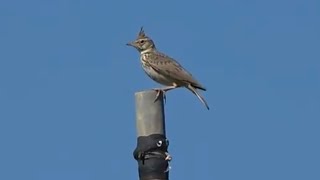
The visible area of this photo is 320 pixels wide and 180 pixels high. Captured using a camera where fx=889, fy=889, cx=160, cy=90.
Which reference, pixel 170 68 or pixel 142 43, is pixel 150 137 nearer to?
pixel 170 68

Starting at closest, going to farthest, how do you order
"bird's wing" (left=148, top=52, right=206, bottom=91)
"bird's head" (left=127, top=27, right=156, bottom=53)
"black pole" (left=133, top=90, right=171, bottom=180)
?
"black pole" (left=133, top=90, right=171, bottom=180) → "bird's wing" (left=148, top=52, right=206, bottom=91) → "bird's head" (left=127, top=27, right=156, bottom=53)

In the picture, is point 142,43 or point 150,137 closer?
point 150,137

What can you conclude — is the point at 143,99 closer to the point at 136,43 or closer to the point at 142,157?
the point at 142,157

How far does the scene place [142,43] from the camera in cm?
1939

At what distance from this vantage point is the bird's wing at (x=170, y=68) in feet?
55.3

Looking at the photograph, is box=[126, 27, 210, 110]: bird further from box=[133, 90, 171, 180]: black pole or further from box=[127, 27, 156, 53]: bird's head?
box=[133, 90, 171, 180]: black pole

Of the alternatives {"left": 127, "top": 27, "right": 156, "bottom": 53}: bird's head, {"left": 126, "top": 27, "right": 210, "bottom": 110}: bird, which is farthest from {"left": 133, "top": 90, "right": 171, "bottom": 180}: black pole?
{"left": 127, "top": 27, "right": 156, "bottom": 53}: bird's head

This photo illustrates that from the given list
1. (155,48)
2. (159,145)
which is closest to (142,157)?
(159,145)

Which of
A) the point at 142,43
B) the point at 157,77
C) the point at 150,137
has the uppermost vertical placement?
the point at 142,43

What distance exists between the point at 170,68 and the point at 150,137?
818 cm

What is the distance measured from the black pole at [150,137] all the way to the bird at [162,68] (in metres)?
6.22

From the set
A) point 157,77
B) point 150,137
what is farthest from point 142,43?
point 150,137

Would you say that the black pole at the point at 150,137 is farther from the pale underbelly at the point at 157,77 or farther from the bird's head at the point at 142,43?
the bird's head at the point at 142,43

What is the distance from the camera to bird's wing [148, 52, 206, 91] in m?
16.9
